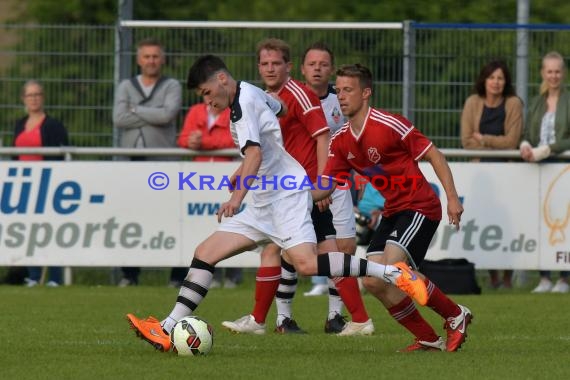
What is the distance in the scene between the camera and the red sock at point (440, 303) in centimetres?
949

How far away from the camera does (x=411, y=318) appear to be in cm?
977

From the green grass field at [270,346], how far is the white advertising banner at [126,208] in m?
1.19

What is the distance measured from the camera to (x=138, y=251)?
15.6 m

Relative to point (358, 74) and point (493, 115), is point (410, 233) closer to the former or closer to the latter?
point (358, 74)

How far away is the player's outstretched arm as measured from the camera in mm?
9445

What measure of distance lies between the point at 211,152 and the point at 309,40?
74.8 inches

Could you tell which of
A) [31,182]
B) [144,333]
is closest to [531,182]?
[31,182]

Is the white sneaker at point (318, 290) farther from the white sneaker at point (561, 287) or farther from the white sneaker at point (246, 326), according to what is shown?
the white sneaker at point (246, 326)

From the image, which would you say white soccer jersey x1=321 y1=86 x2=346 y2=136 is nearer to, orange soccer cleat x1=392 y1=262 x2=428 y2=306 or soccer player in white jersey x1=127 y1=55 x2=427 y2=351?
soccer player in white jersey x1=127 y1=55 x2=427 y2=351

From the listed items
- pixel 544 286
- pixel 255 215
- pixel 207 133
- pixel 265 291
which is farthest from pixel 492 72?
pixel 255 215

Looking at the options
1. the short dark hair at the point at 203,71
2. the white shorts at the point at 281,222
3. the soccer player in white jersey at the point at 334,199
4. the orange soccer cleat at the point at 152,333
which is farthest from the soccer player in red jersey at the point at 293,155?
the orange soccer cleat at the point at 152,333

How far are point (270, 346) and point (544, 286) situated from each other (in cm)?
588

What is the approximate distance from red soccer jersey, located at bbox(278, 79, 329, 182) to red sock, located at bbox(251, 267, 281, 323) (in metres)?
0.79

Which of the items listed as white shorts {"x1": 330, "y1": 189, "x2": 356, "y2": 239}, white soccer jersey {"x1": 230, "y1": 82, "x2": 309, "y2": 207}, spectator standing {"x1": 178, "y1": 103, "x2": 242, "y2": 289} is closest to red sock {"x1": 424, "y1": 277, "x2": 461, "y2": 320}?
white soccer jersey {"x1": 230, "y1": 82, "x2": 309, "y2": 207}
